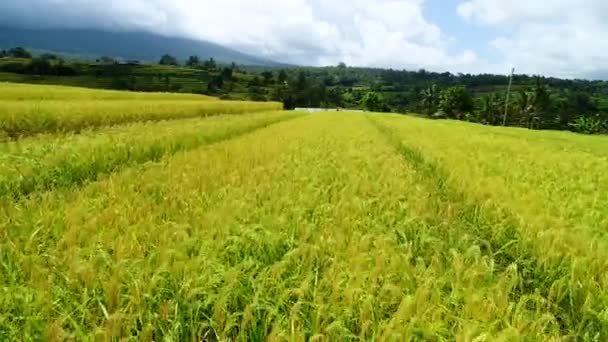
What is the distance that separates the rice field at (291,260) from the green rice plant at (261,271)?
0.05 ft

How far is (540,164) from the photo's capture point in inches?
500

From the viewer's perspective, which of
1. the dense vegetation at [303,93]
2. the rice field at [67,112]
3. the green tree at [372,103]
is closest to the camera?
the rice field at [67,112]

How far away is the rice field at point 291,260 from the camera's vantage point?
291 centimetres

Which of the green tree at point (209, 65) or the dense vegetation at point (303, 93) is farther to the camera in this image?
the green tree at point (209, 65)

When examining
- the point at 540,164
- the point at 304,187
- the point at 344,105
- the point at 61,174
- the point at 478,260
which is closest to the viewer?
the point at 478,260

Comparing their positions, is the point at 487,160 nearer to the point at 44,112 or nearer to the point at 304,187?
the point at 304,187

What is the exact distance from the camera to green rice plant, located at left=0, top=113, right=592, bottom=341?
113 inches

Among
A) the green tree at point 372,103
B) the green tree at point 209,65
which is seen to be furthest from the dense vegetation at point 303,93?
the green tree at point 209,65

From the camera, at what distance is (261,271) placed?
11.9 ft

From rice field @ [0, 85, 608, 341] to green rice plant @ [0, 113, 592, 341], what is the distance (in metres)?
0.01

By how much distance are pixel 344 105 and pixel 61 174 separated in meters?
140

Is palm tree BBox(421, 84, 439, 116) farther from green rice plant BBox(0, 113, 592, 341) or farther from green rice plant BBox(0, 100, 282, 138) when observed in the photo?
green rice plant BBox(0, 113, 592, 341)

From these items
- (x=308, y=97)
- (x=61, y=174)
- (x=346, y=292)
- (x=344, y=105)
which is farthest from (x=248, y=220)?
(x=344, y=105)

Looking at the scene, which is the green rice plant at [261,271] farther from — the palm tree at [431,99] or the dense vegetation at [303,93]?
the palm tree at [431,99]
